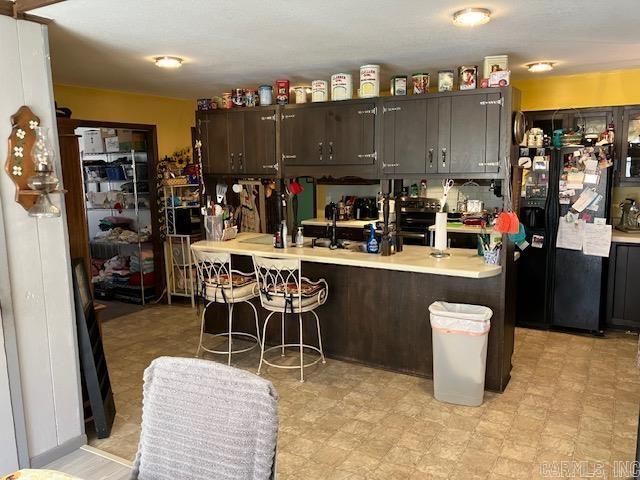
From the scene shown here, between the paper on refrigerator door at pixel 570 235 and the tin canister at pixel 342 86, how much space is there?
2346 mm

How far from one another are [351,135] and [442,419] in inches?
86.9

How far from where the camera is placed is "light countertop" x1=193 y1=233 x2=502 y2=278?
3.53 m

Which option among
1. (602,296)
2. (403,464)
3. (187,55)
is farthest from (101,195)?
(602,296)

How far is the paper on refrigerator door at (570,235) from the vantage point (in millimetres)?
4695

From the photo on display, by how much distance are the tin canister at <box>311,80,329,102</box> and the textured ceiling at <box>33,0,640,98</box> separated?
13 cm

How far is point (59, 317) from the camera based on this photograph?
9.12 feet

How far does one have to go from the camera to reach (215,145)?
477cm

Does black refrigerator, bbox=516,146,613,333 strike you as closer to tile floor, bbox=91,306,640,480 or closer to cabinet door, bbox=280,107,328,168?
tile floor, bbox=91,306,640,480

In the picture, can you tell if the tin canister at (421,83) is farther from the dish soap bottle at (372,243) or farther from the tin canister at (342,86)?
the dish soap bottle at (372,243)

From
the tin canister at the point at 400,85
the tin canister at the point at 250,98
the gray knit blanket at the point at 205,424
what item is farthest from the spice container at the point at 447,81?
Answer: the gray knit blanket at the point at 205,424

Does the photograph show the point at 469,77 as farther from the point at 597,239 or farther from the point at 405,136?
the point at 597,239

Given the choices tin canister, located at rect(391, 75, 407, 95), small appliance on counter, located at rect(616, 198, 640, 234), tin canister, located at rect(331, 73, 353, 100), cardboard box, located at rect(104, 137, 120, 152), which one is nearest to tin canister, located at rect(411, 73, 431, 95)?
tin canister, located at rect(391, 75, 407, 95)

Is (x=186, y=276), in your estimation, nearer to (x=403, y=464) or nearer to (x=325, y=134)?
(x=325, y=134)

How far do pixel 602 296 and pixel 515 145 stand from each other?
212 centimetres
